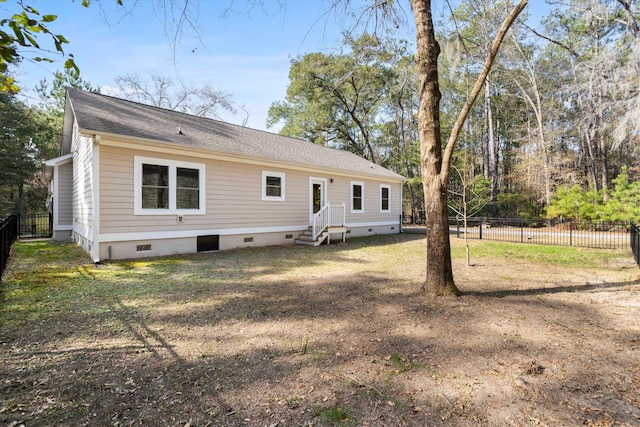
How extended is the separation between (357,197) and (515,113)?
738 inches

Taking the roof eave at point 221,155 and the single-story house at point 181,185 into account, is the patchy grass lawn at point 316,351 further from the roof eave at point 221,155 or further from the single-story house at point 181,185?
the roof eave at point 221,155

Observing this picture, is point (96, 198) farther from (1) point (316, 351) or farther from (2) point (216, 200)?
(1) point (316, 351)

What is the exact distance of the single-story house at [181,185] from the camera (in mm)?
7742

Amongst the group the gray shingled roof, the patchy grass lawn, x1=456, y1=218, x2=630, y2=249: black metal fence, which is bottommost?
the patchy grass lawn

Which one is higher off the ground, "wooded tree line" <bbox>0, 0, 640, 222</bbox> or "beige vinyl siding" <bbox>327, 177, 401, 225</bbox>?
"wooded tree line" <bbox>0, 0, 640, 222</bbox>

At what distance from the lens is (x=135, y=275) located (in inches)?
247

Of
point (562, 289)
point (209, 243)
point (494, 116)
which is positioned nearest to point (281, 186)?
point (209, 243)

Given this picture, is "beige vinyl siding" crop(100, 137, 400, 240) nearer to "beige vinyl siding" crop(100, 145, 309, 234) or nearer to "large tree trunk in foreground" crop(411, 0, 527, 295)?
"beige vinyl siding" crop(100, 145, 309, 234)

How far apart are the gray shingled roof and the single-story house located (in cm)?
4

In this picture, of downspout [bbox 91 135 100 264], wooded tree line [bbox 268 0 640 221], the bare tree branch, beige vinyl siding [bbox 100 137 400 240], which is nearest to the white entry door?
beige vinyl siding [bbox 100 137 400 240]

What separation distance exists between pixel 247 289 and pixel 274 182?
6335mm

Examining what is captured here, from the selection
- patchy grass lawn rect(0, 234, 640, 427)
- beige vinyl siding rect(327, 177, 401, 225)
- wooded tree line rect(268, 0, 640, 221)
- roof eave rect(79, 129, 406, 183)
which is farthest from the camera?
wooded tree line rect(268, 0, 640, 221)

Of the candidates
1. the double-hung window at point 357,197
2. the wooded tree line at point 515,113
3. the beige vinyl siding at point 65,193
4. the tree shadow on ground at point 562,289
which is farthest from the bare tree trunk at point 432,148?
the beige vinyl siding at point 65,193

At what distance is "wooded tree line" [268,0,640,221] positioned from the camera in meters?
16.0
